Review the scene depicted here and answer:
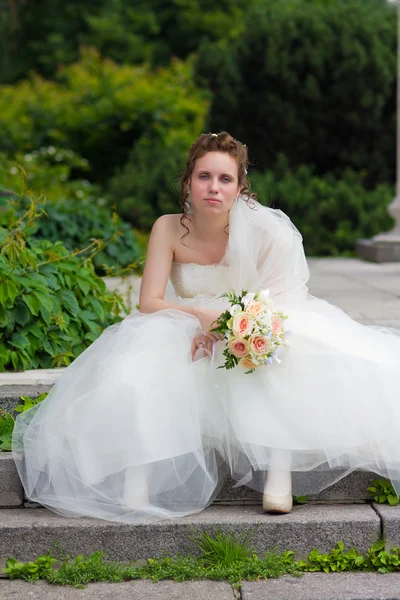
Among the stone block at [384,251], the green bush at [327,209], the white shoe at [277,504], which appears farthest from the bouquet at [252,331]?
the green bush at [327,209]

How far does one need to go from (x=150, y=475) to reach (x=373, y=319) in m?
2.28

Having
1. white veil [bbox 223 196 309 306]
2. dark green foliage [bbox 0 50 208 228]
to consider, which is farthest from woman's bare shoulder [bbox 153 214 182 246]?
dark green foliage [bbox 0 50 208 228]

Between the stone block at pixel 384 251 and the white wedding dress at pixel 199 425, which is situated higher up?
the white wedding dress at pixel 199 425

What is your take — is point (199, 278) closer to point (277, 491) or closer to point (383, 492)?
point (277, 491)

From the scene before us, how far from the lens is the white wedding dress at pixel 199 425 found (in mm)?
3225

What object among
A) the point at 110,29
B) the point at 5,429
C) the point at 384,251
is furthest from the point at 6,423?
the point at 110,29

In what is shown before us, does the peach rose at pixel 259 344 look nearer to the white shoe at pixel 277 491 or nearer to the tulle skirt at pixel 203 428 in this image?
the tulle skirt at pixel 203 428

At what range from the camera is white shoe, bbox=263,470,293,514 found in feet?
10.6

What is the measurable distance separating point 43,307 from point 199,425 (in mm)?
1227

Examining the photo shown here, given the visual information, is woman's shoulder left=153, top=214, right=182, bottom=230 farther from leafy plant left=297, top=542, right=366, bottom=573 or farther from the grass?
leafy plant left=297, top=542, right=366, bottom=573

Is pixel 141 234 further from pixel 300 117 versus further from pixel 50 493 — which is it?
pixel 50 493

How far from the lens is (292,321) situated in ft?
11.1

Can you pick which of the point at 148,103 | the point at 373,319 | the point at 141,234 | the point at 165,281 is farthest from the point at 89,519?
the point at 148,103

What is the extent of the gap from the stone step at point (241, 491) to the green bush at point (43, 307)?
0.73 metres
